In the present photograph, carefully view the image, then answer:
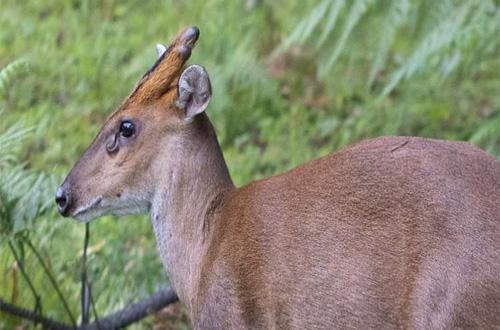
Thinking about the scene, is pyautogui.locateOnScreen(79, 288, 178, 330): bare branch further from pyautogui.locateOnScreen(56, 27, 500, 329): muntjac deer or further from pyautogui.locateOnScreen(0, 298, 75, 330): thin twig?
pyautogui.locateOnScreen(56, 27, 500, 329): muntjac deer

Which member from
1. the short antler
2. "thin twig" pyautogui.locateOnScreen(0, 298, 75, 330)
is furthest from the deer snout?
"thin twig" pyautogui.locateOnScreen(0, 298, 75, 330)

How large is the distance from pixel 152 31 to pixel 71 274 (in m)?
3.04

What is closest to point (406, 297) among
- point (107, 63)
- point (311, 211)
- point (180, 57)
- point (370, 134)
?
point (311, 211)

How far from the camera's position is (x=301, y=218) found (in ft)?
14.5

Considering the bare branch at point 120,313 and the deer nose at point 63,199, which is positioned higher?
the deer nose at point 63,199

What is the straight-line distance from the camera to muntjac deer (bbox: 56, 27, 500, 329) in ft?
13.4

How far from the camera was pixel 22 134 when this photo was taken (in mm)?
5293

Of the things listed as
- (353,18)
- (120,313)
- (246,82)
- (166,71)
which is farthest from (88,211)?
(246,82)

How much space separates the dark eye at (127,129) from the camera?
4.80 m

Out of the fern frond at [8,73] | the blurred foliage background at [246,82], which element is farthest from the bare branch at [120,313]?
the fern frond at [8,73]

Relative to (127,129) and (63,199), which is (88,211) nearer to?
(63,199)

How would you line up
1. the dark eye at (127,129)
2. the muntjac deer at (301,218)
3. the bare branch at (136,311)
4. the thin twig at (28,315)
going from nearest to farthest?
the muntjac deer at (301,218)
the dark eye at (127,129)
the thin twig at (28,315)
the bare branch at (136,311)

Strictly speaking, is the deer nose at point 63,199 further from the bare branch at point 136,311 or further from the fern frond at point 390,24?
the fern frond at point 390,24

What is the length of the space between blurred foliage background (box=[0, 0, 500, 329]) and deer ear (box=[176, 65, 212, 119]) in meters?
1.15
